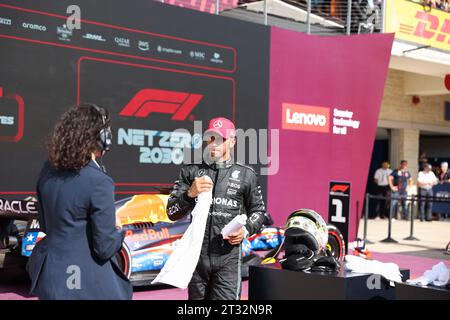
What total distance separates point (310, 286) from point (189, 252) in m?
0.77

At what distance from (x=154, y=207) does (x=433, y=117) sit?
52.7ft

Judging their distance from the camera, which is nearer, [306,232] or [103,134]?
[103,134]

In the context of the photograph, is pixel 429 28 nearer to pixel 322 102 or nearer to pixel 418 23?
pixel 418 23

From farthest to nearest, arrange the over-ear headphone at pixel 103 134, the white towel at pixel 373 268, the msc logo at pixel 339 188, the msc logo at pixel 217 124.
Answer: the msc logo at pixel 339 188, the msc logo at pixel 217 124, the white towel at pixel 373 268, the over-ear headphone at pixel 103 134

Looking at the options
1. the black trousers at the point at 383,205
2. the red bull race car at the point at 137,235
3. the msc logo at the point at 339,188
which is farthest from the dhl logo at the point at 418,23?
the red bull race car at the point at 137,235

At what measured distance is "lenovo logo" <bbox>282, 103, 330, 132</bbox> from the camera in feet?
38.3

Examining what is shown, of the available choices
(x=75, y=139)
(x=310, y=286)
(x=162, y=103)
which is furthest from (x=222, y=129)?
(x=162, y=103)

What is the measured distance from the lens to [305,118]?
11.9 metres

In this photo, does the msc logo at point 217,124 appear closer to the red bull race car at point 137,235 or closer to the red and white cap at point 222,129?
the red and white cap at point 222,129

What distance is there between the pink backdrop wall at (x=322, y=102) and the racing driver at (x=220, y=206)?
24.1 feet

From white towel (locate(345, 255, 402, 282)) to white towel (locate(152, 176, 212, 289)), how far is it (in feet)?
3.03

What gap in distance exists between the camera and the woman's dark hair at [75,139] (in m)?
2.68

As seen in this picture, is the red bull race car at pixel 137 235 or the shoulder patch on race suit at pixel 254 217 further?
the red bull race car at pixel 137 235
